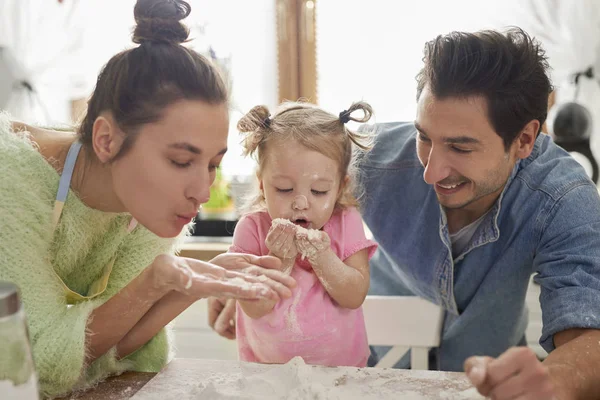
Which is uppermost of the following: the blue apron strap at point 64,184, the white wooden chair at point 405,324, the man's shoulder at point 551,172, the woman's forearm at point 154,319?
the blue apron strap at point 64,184

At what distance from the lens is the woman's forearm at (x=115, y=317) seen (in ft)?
3.85

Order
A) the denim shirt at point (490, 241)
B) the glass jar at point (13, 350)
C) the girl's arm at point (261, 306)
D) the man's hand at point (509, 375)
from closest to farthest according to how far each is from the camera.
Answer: the glass jar at point (13, 350), the man's hand at point (509, 375), the girl's arm at point (261, 306), the denim shirt at point (490, 241)

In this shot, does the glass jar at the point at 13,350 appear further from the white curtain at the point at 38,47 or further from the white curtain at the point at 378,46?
the white curtain at the point at 38,47

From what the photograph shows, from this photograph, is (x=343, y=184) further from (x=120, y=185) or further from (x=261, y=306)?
(x=120, y=185)

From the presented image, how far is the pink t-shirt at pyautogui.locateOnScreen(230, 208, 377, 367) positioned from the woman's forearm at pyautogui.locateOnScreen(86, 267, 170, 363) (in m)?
0.26

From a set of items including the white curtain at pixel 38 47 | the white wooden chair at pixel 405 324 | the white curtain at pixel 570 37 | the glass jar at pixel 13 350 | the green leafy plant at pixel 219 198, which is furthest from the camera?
the white curtain at pixel 38 47

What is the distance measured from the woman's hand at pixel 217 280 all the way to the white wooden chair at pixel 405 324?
721 millimetres

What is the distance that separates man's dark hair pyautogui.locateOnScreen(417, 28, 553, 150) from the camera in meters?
1.40

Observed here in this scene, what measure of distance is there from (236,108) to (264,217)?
264mm

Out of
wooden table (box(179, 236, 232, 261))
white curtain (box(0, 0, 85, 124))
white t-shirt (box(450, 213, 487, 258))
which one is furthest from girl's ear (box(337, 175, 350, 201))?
white curtain (box(0, 0, 85, 124))

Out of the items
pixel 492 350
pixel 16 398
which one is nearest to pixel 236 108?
pixel 16 398

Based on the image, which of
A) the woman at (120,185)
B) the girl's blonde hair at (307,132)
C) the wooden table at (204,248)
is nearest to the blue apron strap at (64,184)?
the woman at (120,185)

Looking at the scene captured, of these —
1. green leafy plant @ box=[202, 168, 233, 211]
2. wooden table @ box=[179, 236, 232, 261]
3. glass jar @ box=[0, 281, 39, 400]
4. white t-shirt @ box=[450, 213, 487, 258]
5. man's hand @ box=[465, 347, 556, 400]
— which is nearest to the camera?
glass jar @ box=[0, 281, 39, 400]

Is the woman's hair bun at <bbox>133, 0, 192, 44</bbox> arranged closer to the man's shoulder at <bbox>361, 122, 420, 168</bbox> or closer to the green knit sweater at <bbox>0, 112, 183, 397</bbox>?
the green knit sweater at <bbox>0, 112, 183, 397</bbox>
